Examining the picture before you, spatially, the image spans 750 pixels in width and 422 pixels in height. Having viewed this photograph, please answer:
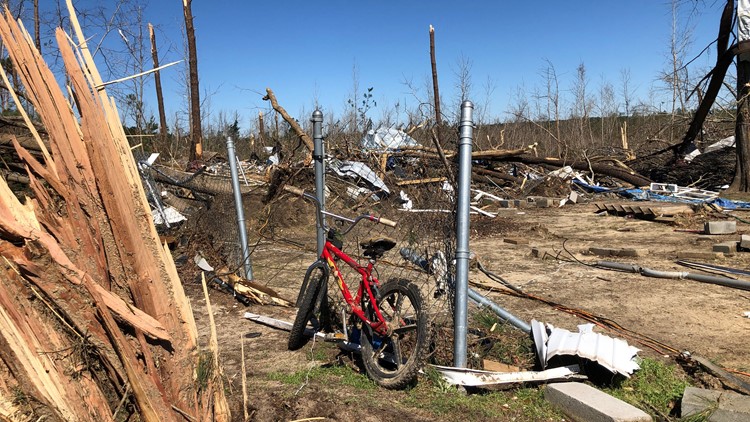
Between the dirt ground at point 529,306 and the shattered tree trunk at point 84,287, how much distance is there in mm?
873

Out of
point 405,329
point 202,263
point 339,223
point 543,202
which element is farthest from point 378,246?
point 543,202

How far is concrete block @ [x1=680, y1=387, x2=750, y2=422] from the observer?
9.61 feet

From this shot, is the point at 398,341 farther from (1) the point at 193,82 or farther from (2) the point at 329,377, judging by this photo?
(1) the point at 193,82

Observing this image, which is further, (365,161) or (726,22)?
(726,22)

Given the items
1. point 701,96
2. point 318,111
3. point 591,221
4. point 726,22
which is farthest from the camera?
point 701,96

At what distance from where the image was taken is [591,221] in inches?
463

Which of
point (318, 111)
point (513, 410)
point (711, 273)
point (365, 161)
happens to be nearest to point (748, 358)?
point (513, 410)

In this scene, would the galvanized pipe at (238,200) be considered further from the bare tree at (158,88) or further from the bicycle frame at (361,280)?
the bare tree at (158,88)

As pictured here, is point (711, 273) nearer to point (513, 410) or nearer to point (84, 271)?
point (513, 410)

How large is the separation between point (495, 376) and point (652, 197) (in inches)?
516

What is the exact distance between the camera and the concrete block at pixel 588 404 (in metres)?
2.91

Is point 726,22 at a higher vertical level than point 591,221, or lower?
higher

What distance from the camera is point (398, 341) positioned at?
143 inches

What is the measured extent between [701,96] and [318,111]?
14.4 metres
